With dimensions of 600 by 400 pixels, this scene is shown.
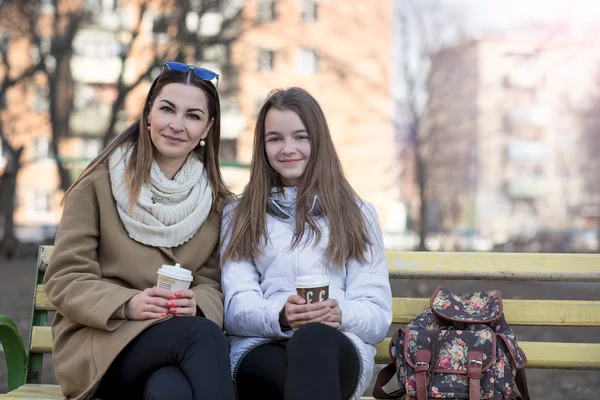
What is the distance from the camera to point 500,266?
3363 mm

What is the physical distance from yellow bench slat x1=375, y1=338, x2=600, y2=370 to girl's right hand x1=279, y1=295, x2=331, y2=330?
41.5 inches

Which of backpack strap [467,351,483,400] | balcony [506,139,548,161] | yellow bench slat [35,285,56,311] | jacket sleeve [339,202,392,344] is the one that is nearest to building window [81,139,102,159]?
balcony [506,139,548,161]

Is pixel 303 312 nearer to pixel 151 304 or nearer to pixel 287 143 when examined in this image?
pixel 151 304

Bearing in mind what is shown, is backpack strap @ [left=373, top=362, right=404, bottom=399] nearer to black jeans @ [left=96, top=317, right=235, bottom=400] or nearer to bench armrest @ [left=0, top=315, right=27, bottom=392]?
black jeans @ [left=96, top=317, right=235, bottom=400]

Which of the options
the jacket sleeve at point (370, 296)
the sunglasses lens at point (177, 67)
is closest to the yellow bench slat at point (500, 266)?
the jacket sleeve at point (370, 296)

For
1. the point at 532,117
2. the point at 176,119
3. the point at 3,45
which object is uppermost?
the point at 532,117

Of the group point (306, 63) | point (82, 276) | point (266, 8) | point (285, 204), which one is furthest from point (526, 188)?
point (82, 276)

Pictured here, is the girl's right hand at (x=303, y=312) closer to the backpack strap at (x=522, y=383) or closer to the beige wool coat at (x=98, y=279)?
the beige wool coat at (x=98, y=279)

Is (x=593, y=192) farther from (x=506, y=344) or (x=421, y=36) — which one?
(x=506, y=344)

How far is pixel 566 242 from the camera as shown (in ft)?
102

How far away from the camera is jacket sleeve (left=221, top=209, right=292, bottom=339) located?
116 inches

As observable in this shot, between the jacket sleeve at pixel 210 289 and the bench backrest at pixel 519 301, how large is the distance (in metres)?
0.75

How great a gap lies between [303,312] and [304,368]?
0.26 meters

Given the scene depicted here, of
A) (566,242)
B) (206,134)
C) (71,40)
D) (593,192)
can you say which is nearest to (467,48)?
(71,40)
